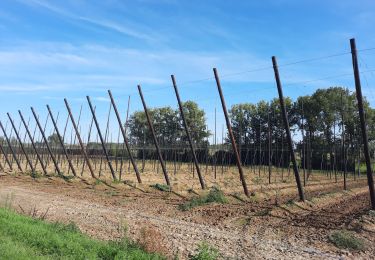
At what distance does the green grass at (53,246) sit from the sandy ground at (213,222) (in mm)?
584

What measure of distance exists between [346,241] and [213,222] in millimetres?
3097

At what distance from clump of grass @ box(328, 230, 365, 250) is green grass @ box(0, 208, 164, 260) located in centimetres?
326

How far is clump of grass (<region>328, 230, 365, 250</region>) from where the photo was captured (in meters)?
6.81

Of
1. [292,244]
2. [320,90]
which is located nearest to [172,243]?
[292,244]

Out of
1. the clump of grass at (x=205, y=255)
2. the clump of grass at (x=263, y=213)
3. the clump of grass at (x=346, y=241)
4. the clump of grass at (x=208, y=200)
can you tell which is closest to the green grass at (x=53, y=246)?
the clump of grass at (x=205, y=255)

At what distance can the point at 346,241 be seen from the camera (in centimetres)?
697

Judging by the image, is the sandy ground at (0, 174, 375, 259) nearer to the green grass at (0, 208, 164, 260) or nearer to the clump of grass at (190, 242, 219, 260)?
the clump of grass at (190, 242, 219, 260)

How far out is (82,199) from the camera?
1277 cm

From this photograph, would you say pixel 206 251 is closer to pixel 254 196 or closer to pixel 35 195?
pixel 254 196

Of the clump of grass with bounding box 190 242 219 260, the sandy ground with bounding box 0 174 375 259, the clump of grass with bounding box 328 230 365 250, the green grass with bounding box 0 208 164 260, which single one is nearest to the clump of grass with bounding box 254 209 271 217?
the sandy ground with bounding box 0 174 375 259

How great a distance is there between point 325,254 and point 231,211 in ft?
13.0

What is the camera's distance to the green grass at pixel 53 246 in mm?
5280

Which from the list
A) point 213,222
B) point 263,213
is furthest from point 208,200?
point 213,222

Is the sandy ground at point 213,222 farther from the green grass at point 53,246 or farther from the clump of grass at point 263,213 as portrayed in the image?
the green grass at point 53,246
